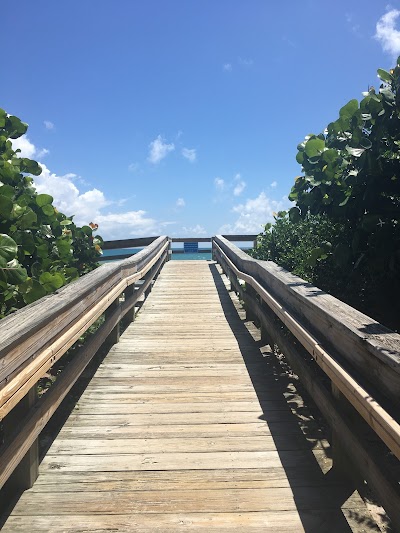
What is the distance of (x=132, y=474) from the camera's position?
2475 mm

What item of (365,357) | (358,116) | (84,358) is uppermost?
(358,116)

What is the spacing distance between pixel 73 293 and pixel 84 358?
0.55 meters

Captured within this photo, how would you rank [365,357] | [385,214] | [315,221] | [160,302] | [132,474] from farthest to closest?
[160,302]
[315,221]
[385,214]
[132,474]
[365,357]

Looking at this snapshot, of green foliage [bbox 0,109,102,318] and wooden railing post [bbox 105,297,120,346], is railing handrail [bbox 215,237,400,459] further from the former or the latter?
wooden railing post [bbox 105,297,120,346]

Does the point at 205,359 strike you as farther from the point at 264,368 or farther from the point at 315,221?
the point at 315,221

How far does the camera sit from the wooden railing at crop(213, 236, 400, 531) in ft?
5.51

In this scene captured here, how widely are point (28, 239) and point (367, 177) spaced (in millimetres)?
2571

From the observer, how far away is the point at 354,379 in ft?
6.46

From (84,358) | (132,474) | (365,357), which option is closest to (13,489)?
(132,474)

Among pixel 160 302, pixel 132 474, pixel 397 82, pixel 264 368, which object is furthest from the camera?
pixel 160 302

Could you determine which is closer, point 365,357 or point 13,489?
point 365,357

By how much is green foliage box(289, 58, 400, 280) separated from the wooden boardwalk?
1268 mm

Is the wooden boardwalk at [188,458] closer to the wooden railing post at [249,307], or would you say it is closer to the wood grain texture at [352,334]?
the wood grain texture at [352,334]

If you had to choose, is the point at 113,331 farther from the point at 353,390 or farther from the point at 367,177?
the point at 353,390
